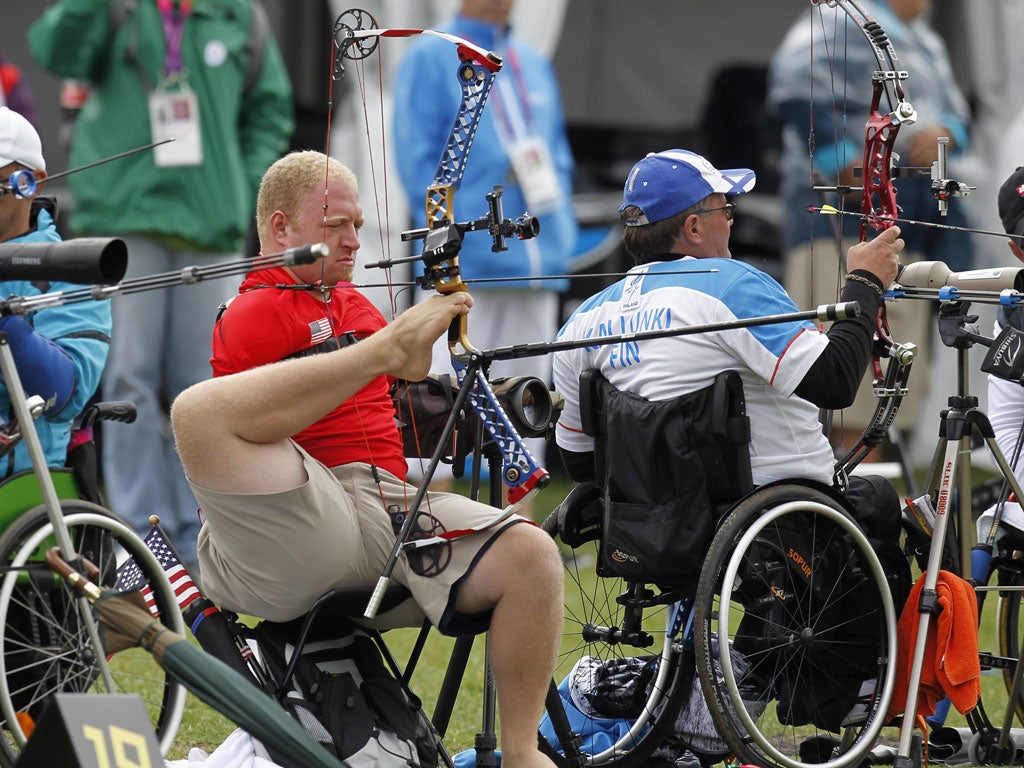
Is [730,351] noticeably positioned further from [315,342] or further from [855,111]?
[855,111]

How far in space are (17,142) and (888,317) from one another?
3.98 metres

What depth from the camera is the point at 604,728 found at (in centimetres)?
386

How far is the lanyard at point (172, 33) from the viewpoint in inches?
238

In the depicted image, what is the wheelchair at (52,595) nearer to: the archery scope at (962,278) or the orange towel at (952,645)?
the orange towel at (952,645)

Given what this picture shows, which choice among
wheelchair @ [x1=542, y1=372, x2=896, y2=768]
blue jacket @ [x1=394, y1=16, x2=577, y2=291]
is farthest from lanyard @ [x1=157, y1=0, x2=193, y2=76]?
wheelchair @ [x1=542, y1=372, x2=896, y2=768]

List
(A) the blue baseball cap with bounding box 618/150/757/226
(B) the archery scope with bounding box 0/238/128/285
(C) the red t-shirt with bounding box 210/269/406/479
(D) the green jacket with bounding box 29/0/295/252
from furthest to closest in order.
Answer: (D) the green jacket with bounding box 29/0/295/252
(A) the blue baseball cap with bounding box 618/150/757/226
(C) the red t-shirt with bounding box 210/269/406/479
(B) the archery scope with bounding box 0/238/128/285

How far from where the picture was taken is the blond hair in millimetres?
3537

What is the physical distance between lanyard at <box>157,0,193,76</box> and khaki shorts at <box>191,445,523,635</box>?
9.84 ft

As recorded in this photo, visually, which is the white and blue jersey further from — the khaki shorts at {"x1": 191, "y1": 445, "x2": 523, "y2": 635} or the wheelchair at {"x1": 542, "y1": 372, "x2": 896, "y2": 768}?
the khaki shorts at {"x1": 191, "y1": 445, "x2": 523, "y2": 635}

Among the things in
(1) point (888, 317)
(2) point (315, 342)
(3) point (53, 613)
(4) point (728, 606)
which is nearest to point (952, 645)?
(4) point (728, 606)

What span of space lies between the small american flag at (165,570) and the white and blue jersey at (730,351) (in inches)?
39.1

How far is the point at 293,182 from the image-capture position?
354 cm

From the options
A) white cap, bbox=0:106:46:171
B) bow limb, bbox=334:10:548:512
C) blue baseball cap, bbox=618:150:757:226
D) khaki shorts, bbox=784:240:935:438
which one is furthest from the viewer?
khaki shorts, bbox=784:240:935:438

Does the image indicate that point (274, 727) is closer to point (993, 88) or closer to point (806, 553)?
point (806, 553)
